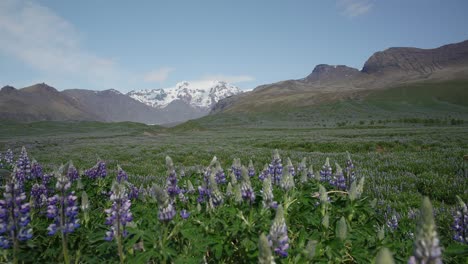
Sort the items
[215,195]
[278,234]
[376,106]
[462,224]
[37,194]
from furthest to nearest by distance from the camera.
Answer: [376,106] < [37,194] < [215,195] < [462,224] < [278,234]

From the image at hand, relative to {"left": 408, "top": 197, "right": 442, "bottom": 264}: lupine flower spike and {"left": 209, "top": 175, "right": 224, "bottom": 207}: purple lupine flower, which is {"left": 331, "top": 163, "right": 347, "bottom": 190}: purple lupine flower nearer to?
{"left": 209, "top": 175, "right": 224, "bottom": 207}: purple lupine flower

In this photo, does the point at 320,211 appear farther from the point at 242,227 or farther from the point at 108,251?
the point at 108,251

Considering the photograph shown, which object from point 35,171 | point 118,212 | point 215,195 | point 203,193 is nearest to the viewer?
point 118,212

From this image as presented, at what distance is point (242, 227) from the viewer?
10.4 feet

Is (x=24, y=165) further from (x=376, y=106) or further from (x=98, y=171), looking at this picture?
(x=376, y=106)

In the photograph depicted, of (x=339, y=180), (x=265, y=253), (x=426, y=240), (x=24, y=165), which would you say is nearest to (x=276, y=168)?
(x=339, y=180)

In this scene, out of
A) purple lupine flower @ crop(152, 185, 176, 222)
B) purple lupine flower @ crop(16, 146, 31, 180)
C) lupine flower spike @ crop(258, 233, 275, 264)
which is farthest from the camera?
purple lupine flower @ crop(16, 146, 31, 180)

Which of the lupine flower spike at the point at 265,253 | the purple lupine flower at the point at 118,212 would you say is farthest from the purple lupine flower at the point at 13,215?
the lupine flower spike at the point at 265,253

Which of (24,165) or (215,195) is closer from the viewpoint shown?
(215,195)

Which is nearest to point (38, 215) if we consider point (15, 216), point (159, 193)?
point (15, 216)

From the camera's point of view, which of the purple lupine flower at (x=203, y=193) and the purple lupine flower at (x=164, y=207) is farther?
the purple lupine flower at (x=203, y=193)

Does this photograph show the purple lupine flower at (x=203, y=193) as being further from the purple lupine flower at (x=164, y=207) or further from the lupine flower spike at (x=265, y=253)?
the lupine flower spike at (x=265, y=253)

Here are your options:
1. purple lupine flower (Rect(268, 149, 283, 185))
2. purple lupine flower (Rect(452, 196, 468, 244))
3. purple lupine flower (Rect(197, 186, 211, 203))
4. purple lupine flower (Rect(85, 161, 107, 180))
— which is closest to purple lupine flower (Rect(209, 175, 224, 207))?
purple lupine flower (Rect(197, 186, 211, 203))

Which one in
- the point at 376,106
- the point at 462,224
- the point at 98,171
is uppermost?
the point at 98,171
